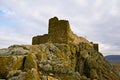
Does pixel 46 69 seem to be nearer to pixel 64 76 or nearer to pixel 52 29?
pixel 64 76

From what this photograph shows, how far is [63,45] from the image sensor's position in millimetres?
67125

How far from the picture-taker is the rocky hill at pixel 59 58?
42875 mm

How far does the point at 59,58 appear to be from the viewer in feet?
197

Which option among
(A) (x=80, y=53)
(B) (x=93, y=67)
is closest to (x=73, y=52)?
(A) (x=80, y=53)

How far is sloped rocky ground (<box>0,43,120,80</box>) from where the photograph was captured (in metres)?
39.7

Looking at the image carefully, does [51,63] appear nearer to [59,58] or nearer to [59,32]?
[59,58]

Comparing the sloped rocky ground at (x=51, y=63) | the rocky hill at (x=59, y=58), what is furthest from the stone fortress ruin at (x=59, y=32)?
the sloped rocky ground at (x=51, y=63)

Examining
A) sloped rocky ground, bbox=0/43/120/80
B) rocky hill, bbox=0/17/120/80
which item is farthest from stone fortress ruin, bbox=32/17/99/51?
sloped rocky ground, bbox=0/43/120/80

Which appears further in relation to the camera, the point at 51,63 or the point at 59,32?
the point at 59,32

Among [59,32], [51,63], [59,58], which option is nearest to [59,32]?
[59,32]

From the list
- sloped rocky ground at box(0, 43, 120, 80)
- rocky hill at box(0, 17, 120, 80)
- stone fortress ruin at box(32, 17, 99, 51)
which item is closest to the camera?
sloped rocky ground at box(0, 43, 120, 80)

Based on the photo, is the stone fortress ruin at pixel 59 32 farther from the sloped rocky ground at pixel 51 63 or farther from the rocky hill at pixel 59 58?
the sloped rocky ground at pixel 51 63

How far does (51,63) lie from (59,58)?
8844mm

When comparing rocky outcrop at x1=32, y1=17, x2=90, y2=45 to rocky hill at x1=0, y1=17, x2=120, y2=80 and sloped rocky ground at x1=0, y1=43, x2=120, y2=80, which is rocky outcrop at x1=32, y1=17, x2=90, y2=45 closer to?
rocky hill at x1=0, y1=17, x2=120, y2=80
